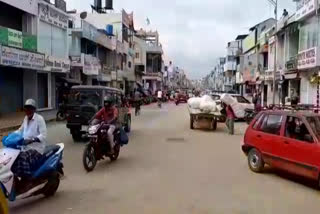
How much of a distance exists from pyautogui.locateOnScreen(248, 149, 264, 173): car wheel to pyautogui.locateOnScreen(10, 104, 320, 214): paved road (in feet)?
0.74

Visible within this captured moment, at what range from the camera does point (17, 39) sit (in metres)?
26.0

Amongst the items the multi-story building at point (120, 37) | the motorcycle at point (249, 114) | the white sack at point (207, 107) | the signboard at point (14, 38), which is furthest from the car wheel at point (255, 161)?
the multi-story building at point (120, 37)

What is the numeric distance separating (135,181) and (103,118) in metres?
2.77

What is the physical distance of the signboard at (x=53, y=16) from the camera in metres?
30.7

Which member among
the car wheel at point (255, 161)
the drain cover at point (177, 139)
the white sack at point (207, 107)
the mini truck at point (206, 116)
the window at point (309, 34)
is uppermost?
the window at point (309, 34)

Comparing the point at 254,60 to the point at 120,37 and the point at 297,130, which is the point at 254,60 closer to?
the point at 120,37

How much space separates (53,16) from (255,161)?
83.1 ft

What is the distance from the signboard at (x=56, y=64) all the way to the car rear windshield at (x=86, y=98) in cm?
1373

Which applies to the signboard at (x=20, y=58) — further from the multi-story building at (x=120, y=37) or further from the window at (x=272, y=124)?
the multi-story building at (x=120, y=37)

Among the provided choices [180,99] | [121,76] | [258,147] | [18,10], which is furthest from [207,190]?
[180,99]

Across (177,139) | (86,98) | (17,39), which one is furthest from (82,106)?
(17,39)

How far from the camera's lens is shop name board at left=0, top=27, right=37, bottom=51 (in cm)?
2448

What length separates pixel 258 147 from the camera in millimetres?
10734

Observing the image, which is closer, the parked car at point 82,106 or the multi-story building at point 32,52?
the parked car at point 82,106
